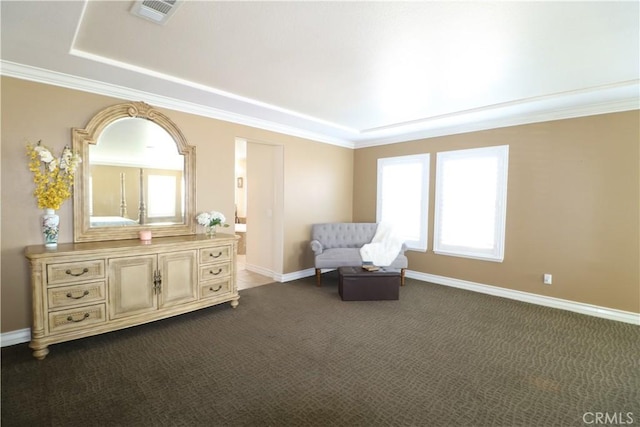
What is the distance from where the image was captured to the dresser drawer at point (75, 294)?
2590 mm

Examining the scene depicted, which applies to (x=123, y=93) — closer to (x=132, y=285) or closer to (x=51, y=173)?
(x=51, y=173)

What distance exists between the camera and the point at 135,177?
139 inches

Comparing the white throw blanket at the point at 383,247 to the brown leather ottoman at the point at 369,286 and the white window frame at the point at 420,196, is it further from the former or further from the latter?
the brown leather ottoman at the point at 369,286

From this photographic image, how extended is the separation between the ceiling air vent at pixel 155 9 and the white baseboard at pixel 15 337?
3.15 m

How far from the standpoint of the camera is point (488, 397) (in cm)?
217

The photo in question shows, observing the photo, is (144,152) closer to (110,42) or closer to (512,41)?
(110,42)

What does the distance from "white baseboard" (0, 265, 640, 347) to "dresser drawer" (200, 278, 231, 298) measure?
145 centimetres

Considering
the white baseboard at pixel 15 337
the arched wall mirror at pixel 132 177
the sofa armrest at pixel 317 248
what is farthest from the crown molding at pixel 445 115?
the white baseboard at pixel 15 337

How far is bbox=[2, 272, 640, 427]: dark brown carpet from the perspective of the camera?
1979 millimetres

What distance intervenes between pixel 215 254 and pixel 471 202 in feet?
13.1

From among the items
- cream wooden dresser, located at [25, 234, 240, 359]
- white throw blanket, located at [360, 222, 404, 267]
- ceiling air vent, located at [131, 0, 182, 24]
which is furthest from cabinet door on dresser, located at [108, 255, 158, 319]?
white throw blanket, located at [360, 222, 404, 267]

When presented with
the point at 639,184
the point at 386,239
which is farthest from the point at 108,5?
the point at 639,184

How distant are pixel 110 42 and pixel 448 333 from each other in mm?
4281

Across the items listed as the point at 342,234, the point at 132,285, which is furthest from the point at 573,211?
the point at 132,285
